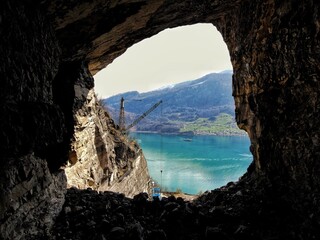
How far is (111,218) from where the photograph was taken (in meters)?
6.80

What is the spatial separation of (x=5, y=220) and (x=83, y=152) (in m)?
9.13

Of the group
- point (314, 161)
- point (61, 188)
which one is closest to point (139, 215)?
point (61, 188)

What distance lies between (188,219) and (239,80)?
4.75 metres

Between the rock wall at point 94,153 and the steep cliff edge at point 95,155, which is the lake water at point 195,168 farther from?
the rock wall at point 94,153

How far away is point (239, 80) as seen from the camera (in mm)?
9477

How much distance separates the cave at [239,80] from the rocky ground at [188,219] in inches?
1.6

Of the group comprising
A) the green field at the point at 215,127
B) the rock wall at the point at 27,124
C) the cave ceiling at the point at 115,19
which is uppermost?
the cave ceiling at the point at 115,19

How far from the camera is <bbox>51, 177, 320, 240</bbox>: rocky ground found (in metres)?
5.83

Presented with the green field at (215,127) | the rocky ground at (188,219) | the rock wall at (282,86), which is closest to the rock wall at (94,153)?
the rocky ground at (188,219)

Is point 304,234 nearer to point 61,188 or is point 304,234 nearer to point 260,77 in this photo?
point 260,77

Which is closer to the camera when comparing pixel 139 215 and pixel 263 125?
pixel 139 215

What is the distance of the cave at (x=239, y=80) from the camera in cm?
475

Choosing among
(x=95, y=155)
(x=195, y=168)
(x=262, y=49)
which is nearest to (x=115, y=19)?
(x=262, y=49)

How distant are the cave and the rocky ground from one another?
0.04 m
